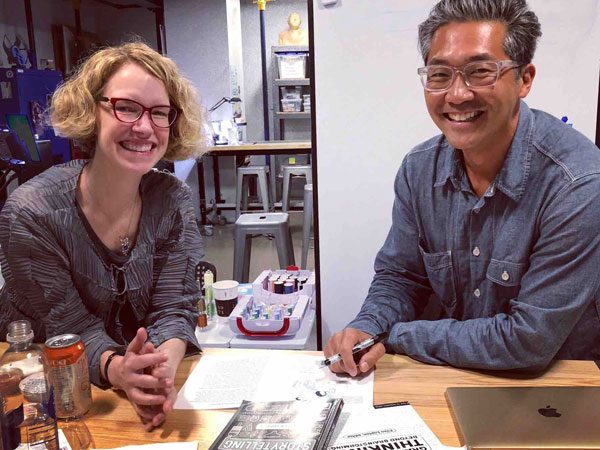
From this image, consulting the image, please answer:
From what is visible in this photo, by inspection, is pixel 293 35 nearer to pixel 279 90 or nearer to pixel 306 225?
pixel 279 90

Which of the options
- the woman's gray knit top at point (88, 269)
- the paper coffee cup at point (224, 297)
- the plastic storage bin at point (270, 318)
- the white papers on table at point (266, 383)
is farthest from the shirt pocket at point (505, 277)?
the paper coffee cup at point (224, 297)

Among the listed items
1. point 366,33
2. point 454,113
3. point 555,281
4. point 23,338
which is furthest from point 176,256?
point 366,33

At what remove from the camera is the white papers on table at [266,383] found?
1109 millimetres

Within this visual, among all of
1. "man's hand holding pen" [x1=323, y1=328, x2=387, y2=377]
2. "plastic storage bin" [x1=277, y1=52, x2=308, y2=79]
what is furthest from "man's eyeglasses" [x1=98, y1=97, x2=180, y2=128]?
"plastic storage bin" [x1=277, y1=52, x2=308, y2=79]

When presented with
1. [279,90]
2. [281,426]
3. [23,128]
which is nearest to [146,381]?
[281,426]

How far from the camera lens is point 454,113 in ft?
4.40

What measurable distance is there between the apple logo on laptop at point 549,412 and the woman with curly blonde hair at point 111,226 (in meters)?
0.76

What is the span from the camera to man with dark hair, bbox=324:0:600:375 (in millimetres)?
1189

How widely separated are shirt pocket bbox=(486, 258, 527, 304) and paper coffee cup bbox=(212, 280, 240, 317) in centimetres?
125

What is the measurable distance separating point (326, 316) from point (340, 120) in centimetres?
77

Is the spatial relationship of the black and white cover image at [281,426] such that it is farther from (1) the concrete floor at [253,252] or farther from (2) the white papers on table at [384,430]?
(1) the concrete floor at [253,252]

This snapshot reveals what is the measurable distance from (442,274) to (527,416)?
0.55m

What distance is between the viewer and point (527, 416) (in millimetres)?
968

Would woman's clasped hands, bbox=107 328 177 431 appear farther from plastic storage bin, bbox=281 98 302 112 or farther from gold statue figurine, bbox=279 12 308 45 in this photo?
gold statue figurine, bbox=279 12 308 45
